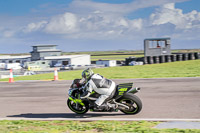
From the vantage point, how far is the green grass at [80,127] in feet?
20.5

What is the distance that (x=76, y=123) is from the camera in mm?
7285

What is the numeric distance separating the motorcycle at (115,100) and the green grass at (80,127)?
89cm

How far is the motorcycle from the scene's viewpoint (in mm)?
7918

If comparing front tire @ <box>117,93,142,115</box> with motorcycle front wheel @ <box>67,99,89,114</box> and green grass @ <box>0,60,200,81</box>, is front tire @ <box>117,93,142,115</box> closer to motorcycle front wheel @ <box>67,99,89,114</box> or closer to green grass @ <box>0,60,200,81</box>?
motorcycle front wheel @ <box>67,99,89,114</box>

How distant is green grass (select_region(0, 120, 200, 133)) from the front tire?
916 mm

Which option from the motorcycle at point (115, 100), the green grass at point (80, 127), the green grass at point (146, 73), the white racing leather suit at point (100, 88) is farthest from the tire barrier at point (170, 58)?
the green grass at point (80, 127)

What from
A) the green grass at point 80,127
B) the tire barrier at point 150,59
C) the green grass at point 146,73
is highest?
the tire barrier at point 150,59

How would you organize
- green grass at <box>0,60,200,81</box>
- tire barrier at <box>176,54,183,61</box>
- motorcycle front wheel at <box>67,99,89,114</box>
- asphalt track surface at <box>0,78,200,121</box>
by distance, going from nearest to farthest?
asphalt track surface at <box>0,78,200,121</box>, motorcycle front wheel at <box>67,99,89,114</box>, green grass at <box>0,60,200,81</box>, tire barrier at <box>176,54,183,61</box>

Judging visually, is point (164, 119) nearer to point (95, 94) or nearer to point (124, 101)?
point (124, 101)

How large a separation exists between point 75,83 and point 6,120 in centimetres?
222

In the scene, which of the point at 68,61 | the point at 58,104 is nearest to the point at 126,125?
the point at 58,104

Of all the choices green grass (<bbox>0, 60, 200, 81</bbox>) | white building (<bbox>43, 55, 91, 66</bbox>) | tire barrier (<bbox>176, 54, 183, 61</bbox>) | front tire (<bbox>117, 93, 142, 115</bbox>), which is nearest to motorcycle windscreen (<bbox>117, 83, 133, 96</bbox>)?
front tire (<bbox>117, 93, 142, 115</bbox>)

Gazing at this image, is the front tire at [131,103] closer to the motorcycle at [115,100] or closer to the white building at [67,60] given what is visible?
the motorcycle at [115,100]

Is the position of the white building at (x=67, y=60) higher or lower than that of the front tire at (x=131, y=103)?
higher
